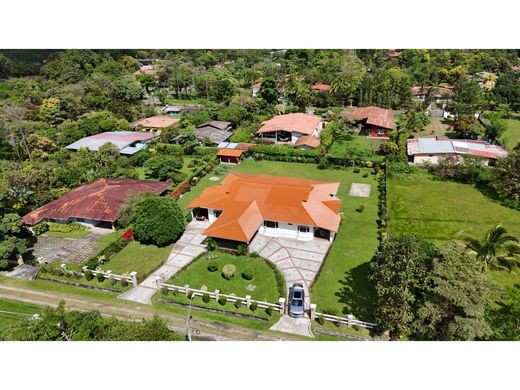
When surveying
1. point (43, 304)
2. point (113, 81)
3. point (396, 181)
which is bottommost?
Result: point (43, 304)

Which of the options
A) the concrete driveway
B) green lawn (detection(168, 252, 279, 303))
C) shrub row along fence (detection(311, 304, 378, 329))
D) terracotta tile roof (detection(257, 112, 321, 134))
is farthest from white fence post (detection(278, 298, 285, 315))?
terracotta tile roof (detection(257, 112, 321, 134))

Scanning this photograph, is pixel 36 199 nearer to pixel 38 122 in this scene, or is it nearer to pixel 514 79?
pixel 38 122

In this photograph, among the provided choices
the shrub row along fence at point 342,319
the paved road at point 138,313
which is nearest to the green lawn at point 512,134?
the shrub row along fence at point 342,319

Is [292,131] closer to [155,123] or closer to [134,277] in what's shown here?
[155,123]

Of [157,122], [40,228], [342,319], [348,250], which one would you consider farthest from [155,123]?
[342,319]

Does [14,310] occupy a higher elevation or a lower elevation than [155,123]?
lower

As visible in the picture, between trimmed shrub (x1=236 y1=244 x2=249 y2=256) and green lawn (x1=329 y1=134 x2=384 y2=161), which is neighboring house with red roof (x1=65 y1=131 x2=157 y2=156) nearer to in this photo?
green lawn (x1=329 y1=134 x2=384 y2=161)

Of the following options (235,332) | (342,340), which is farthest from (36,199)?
(342,340)
